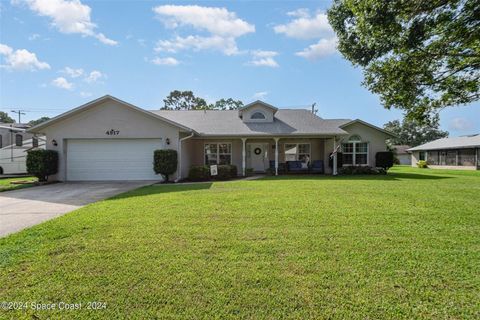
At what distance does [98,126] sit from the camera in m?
13.9

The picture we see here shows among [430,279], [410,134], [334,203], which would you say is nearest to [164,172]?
[334,203]

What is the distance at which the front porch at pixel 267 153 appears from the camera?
17.7 m

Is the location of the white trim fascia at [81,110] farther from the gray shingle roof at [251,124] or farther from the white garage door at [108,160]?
the gray shingle roof at [251,124]

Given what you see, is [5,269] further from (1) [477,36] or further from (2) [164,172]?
(1) [477,36]

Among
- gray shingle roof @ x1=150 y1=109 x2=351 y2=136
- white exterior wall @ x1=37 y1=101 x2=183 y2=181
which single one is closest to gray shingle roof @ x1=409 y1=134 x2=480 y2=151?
gray shingle roof @ x1=150 y1=109 x2=351 y2=136

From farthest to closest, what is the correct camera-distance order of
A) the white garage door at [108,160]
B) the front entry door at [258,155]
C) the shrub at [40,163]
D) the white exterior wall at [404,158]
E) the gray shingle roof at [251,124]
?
the white exterior wall at [404,158] → the front entry door at [258,155] → the gray shingle roof at [251,124] → the white garage door at [108,160] → the shrub at [40,163]

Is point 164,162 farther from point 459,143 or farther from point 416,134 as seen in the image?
point 416,134

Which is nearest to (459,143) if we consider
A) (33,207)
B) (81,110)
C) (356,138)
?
(356,138)

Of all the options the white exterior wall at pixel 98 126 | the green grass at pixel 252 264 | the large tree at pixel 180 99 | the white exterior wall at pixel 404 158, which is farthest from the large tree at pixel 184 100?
the green grass at pixel 252 264

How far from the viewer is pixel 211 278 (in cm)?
314

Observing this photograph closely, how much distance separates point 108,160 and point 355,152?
1588 centimetres

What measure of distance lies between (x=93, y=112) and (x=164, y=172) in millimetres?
4981

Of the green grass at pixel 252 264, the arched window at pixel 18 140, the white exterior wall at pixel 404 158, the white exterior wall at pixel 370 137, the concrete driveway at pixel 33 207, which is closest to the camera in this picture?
the green grass at pixel 252 264

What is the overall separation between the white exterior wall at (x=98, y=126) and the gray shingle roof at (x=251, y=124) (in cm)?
383
